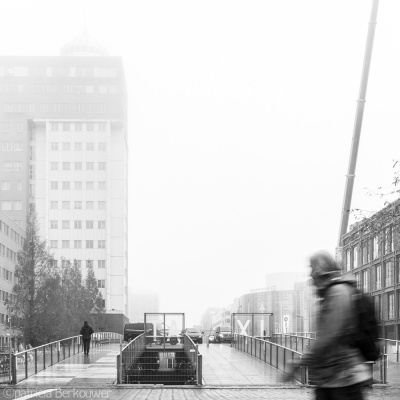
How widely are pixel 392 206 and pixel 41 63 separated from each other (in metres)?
130

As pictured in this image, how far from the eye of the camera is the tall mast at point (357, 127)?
18500 mm

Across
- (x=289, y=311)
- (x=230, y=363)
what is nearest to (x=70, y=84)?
(x=289, y=311)

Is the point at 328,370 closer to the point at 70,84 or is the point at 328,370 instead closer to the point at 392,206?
the point at 392,206

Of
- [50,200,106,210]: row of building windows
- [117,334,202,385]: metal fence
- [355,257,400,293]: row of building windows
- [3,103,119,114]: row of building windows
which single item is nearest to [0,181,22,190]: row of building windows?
[50,200,106,210]: row of building windows

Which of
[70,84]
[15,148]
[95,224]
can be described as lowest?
[95,224]

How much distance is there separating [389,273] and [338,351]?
7132 cm

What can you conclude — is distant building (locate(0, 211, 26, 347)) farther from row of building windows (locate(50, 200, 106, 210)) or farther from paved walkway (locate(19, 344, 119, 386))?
paved walkway (locate(19, 344, 119, 386))

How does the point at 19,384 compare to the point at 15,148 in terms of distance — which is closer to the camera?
the point at 19,384

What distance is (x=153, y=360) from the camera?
23.8m

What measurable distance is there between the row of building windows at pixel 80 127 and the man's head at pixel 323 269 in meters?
137

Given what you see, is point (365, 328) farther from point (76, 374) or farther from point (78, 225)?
point (78, 225)

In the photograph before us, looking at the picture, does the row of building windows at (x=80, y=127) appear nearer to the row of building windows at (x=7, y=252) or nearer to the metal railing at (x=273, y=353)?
the row of building windows at (x=7, y=252)

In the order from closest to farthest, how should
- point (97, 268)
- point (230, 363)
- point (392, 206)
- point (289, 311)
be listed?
1. point (392, 206)
2. point (230, 363)
3. point (97, 268)
4. point (289, 311)

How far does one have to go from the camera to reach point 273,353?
2825 centimetres
